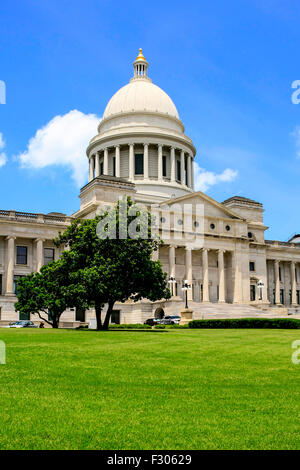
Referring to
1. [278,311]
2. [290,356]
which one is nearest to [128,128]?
[278,311]

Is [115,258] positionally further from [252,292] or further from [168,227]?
[252,292]

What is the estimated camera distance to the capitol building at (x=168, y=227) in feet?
233

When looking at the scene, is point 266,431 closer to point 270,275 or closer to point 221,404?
point 221,404

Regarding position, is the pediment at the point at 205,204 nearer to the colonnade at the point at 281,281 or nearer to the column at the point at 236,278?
the column at the point at 236,278

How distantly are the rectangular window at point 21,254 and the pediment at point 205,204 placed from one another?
2208 cm

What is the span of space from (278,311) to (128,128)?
41656 mm

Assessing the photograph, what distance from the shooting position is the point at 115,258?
3991cm

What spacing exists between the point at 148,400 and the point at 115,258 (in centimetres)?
2882

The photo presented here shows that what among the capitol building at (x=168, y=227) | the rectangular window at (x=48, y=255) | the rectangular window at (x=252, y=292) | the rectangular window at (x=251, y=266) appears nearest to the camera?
the capitol building at (x=168, y=227)

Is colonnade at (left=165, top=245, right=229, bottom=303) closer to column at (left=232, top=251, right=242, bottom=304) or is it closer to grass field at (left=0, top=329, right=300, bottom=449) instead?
column at (left=232, top=251, right=242, bottom=304)

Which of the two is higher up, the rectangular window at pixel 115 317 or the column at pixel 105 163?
the column at pixel 105 163

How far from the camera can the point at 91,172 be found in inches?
3858

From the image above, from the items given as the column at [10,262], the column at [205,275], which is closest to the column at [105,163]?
the column at [205,275]

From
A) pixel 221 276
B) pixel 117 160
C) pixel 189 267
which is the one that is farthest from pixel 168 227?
pixel 117 160
